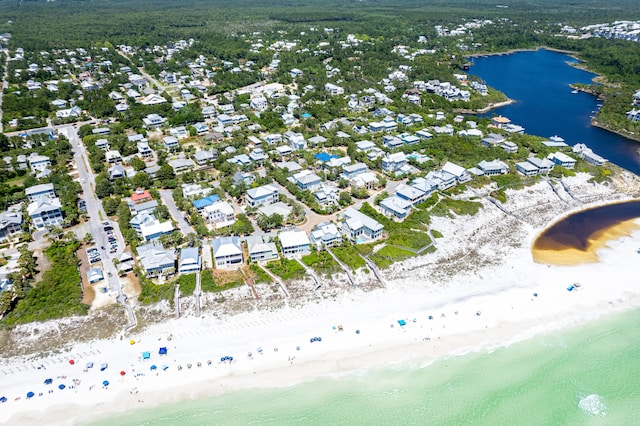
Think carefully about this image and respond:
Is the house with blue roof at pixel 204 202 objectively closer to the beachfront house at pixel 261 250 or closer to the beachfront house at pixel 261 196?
the beachfront house at pixel 261 196

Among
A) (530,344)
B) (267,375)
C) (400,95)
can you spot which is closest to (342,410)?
(267,375)

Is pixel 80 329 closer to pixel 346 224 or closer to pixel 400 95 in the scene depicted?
pixel 346 224

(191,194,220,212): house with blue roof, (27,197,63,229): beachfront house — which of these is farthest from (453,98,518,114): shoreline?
(27,197,63,229): beachfront house

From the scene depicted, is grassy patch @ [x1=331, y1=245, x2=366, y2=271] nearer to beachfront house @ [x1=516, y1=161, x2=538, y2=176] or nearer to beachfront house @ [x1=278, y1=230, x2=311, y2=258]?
beachfront house @ [x1=278, y1=230, x2=311, y2=258]

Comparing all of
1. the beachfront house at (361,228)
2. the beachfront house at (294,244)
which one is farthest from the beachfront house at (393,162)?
the beachfront house at (294,244)

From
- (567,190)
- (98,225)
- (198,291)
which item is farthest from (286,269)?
(567,190)
